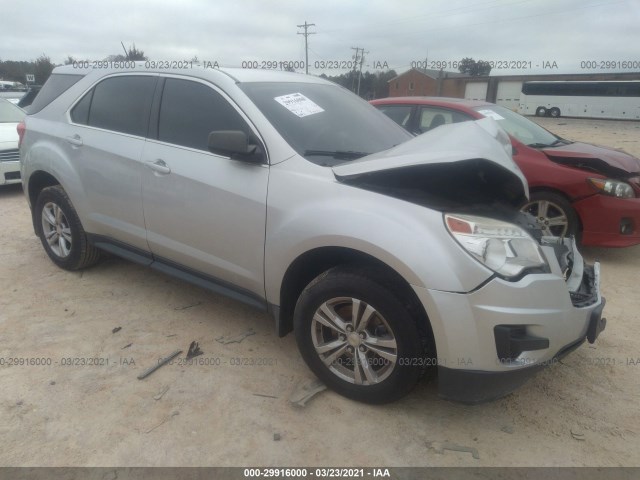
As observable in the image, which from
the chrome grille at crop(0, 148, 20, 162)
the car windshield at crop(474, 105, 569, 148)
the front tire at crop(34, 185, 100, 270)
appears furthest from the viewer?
the chrome grille at crop(0, 148, 20, 162)

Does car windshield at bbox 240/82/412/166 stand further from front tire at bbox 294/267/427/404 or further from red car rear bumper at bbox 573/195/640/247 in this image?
red car rear bumper at bbox 573/195/640/247

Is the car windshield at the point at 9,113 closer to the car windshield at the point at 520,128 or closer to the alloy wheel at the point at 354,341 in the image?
the car windshield at the point at 520,128

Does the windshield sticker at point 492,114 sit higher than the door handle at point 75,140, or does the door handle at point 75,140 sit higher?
the windshield sticker at point 492,114

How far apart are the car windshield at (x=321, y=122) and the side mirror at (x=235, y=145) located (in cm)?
Result: 21

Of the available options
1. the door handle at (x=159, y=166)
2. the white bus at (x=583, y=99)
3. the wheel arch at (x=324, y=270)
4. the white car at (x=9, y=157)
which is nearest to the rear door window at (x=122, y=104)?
the door handle at (x=159, y=166)

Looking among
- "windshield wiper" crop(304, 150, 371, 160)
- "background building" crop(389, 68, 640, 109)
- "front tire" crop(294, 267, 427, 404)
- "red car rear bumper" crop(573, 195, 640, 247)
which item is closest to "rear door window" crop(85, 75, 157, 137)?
"windshield wiper" crop(304, 150, 371, 160)

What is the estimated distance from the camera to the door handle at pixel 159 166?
3.05 meters

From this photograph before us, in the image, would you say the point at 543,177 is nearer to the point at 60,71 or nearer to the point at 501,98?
the point at 60,71

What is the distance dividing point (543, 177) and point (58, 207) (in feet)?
14.9

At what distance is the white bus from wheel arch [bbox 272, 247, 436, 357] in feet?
125

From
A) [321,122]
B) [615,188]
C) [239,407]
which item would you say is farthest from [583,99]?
[239,407]

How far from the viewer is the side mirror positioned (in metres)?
2.57

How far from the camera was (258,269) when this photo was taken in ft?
8.98

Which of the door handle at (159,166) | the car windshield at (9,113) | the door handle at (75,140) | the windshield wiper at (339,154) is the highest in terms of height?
the car windshield at (9,113)
